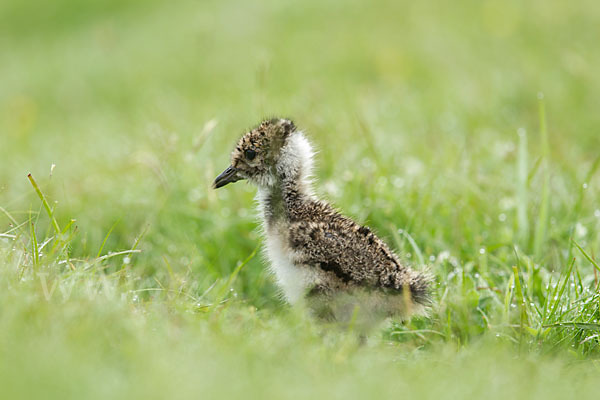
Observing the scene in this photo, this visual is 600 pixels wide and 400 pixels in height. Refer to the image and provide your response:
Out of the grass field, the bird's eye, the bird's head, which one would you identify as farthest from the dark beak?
the grass field

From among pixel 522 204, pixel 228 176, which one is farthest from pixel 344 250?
pixel 522 204

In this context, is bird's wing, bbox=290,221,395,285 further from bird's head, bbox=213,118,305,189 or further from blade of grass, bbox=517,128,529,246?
blade of grass, bbox=517,128,529,246

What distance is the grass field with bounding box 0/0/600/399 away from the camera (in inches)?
118

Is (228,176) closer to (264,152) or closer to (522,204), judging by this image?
(264,152)

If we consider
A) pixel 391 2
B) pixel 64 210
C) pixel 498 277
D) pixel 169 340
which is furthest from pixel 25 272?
pixel 391 2

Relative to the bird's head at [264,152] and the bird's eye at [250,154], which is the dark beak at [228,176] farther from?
the bird's eye at [250,154]

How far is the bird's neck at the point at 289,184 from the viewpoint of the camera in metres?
4.30

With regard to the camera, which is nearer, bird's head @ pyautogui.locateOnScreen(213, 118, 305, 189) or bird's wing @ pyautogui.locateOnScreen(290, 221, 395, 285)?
bird's wing @ pyautogui.locateOnScreen(290, 221, 395, 285)

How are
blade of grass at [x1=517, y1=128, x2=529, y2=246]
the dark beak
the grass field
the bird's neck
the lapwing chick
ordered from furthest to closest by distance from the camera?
blade of grass at [x1=517, y1=128, x2=529, y2=246] → the dark beak → the bird's neck → the lapwing chick → the grass field

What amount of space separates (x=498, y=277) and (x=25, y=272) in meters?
2.96

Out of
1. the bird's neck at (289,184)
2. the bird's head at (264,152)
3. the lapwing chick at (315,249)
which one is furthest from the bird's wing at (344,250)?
the bird's head at (264,152)

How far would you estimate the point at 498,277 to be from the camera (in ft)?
15.4

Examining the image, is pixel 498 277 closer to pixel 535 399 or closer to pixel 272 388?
pixel 535 399

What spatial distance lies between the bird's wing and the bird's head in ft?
1.62
